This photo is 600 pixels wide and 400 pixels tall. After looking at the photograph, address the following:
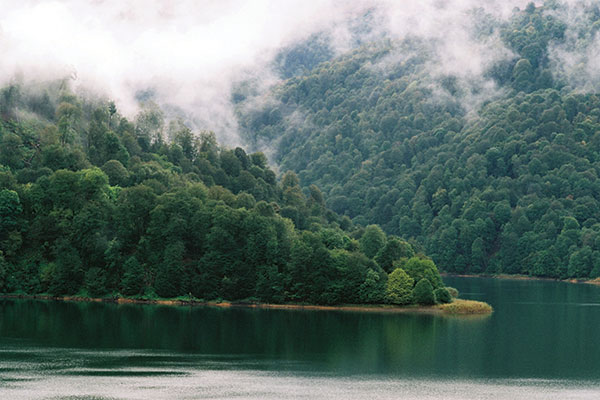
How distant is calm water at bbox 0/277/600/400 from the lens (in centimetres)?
6138

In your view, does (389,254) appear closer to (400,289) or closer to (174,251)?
(400,289)

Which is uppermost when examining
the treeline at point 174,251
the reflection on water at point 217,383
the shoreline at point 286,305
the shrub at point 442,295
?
the treeline at point 174,251

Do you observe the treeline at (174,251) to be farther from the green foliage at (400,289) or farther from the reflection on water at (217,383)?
the reflection on water at (217,383)

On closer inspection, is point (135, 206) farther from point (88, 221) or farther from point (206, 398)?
point (206, 398)

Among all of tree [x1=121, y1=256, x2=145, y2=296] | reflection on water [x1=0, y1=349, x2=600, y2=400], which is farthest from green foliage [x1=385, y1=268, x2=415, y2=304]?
reflection on water [x1=0, y1=349, x2=600, y2=400]

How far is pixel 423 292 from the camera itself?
389 ft

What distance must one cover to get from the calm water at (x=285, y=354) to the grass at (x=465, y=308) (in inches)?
152

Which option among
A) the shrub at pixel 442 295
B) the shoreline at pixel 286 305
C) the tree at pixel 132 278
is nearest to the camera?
the shoreline at pixel 286 305

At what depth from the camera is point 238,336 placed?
291ft

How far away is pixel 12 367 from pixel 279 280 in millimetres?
60146

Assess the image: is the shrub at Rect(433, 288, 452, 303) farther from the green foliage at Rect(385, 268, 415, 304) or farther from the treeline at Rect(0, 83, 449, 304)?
the green foliage at Rect(385, 268, 415, 304)

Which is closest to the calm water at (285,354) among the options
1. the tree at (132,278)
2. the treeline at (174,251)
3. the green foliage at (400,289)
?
the green foliage at (400,289)

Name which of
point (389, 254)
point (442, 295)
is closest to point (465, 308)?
point (442, 295)

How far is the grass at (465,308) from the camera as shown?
11888cm
